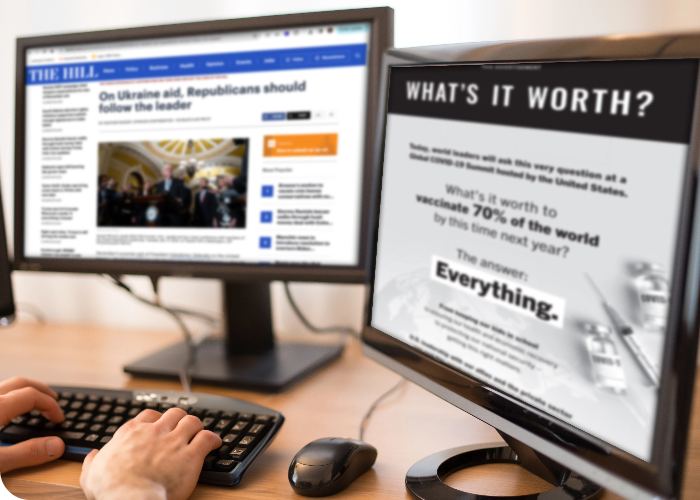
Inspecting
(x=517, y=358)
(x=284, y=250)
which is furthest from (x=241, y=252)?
(x=517, y=358)

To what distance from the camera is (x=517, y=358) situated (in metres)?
0.48

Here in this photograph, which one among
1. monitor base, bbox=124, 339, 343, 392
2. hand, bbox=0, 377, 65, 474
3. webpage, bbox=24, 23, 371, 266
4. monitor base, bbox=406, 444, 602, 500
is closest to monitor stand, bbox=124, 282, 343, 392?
monitor base, bbox=124, 339, 343, 392

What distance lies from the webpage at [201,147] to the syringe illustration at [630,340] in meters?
0.45

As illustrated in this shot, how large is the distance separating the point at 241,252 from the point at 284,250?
7 centimetres

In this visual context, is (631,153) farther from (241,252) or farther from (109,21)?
(109,21)

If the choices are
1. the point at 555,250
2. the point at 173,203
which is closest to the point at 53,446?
the point at 173,203

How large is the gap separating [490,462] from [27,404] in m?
0.51

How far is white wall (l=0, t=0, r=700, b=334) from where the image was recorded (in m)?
0.93

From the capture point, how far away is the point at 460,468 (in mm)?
576

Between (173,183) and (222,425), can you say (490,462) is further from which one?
(173,183)

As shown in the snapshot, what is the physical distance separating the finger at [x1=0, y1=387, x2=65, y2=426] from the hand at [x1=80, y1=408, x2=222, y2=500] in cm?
11

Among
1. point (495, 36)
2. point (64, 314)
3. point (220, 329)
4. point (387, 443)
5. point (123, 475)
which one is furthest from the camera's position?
point (64, 314)

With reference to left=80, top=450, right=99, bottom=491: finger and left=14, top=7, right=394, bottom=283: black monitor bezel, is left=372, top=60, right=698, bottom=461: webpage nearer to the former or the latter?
left=14, top=7, right=394, bottom=283: black monitor bezel

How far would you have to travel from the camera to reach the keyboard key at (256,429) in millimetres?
590
